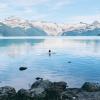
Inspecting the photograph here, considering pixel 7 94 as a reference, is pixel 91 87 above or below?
below

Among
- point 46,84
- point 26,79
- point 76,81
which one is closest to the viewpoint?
point 46,84

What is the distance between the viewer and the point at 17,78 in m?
80.1

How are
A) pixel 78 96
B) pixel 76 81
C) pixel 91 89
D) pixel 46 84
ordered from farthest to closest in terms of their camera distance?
pixel 76 81
pixel 46 84
pixel 91 89
pixel 78 96

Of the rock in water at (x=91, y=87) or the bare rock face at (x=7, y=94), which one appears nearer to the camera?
the bare rock face at (x=7, y=94)

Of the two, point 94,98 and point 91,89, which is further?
point 91,89

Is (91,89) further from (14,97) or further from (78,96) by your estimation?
(14,97)

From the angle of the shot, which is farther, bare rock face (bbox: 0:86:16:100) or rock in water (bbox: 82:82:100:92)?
rock in water (bbox: 82:82:100:92)

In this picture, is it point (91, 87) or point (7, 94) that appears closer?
point (7, 94)

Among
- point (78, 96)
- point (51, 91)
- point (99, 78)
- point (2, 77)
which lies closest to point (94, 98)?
point (78, 96)

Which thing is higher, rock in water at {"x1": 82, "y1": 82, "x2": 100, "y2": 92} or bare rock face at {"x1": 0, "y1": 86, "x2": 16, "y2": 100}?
bare rock face at {"x1": 0, "y1": 86, "x2": 16, "y2": 100}

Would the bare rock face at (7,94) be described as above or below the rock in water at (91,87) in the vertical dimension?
above

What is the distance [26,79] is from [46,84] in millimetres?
23361

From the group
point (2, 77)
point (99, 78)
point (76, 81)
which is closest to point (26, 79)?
point (2, 77)

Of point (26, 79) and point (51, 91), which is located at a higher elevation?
point (51, 91)
